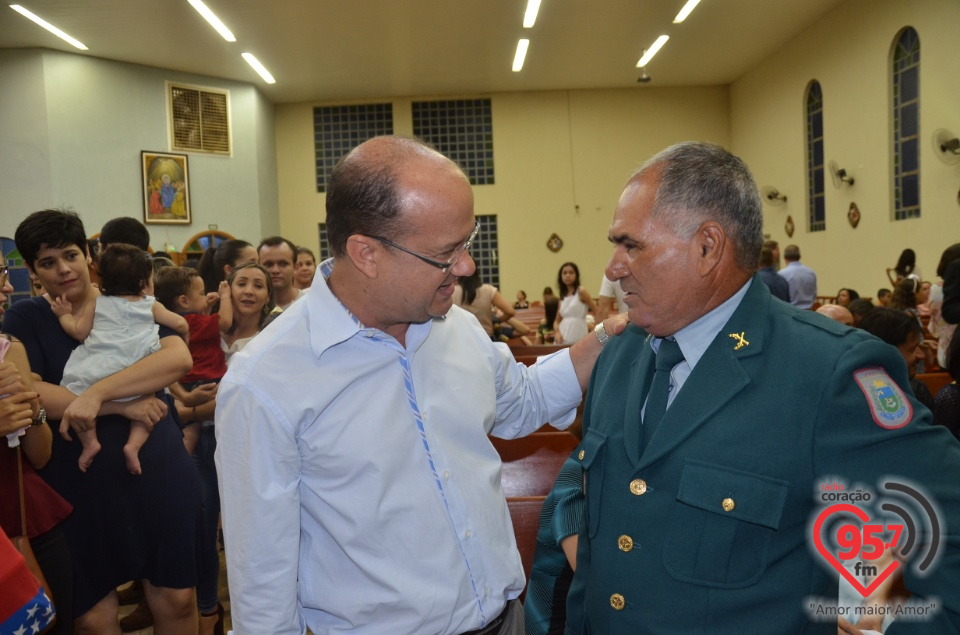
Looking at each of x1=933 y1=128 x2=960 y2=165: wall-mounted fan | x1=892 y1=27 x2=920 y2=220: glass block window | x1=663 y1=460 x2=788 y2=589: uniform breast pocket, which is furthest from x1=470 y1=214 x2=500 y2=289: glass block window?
x1=663 y1=460 x2=788 y2=589: uniform breast pocket

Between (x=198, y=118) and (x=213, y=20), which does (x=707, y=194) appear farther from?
(x=198, y=118)

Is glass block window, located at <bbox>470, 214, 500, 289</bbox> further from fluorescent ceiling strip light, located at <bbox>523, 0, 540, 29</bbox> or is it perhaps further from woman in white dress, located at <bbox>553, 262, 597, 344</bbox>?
woman in white dress, located at <bbox>553, 262, 597, 344</bbox>

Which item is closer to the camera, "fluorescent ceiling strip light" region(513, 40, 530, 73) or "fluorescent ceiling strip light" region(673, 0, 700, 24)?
"fluorescent ceiling strip light" region(673, 0, 700, 24)

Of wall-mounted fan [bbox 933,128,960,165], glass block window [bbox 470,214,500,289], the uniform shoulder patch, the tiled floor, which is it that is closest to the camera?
the uniform shoulder patch

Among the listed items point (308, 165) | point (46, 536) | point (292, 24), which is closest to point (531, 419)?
point (46, 536)

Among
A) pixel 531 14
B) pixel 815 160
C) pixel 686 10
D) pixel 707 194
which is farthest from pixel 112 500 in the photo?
pixel 815 160

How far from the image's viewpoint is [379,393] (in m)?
1.56

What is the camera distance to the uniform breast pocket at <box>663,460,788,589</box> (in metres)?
1.37

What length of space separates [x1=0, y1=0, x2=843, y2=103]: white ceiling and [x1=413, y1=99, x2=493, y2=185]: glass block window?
0.72m

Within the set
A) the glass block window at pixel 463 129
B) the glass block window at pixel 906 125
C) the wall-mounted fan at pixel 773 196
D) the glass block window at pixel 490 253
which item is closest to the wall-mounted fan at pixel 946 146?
the glass block window at pixel 906 125

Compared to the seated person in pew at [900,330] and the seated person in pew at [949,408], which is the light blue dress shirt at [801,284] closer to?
the seated person in pew at [900,330]

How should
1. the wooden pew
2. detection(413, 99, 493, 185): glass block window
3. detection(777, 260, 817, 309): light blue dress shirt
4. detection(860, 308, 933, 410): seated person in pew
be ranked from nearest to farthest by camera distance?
the wooden pew < detection(860, 308, 933, 410): seated person in pew < detection(777, 260, 817, 309): light blue dress shirt < detection(413, 99, 493, 185): glass block window

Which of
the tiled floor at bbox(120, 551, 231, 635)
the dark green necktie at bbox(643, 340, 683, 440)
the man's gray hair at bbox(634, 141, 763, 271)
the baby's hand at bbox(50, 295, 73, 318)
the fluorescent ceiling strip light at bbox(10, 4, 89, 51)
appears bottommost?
the tiled floor at bbox(120, 551, 231, 635)

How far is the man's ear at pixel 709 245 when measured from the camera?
1508 millimetres
